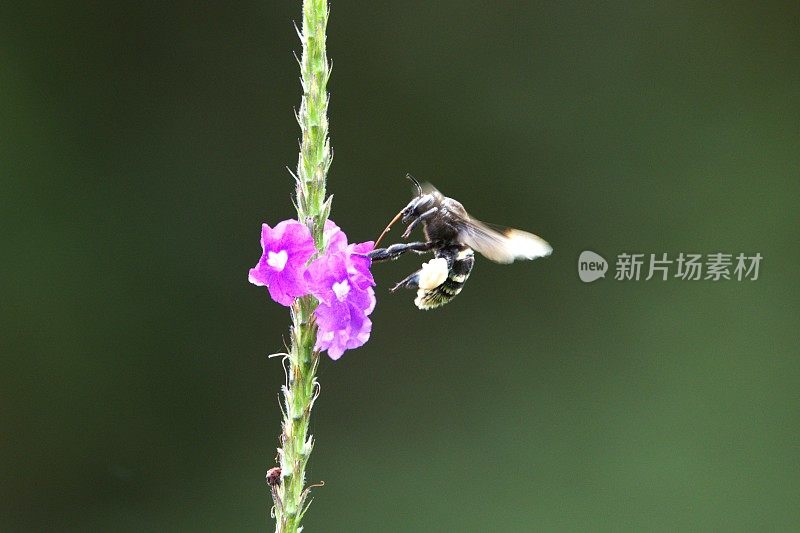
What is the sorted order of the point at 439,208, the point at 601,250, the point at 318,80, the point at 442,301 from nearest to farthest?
the point at 318,80 → the point at 439,208 → the point at 442,301 → the point at 601,250

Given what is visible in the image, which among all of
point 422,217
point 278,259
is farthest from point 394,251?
point 278,259

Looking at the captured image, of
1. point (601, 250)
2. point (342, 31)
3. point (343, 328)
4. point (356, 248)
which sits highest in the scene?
point (342, 31)

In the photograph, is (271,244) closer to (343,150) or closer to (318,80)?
(318,80)

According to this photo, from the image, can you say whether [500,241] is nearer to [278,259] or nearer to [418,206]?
[418,206]

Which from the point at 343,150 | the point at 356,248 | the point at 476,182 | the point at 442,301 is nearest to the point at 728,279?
the point at 476,182

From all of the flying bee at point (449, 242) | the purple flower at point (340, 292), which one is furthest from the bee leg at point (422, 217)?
the purple flower at point (340, 292)

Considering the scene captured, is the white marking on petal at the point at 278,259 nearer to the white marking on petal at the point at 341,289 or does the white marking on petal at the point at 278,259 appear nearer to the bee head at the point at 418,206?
the white marking on petal at the point at 341,289

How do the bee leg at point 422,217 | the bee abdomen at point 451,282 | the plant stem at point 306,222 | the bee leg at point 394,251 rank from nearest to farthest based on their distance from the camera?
the plant stem at point 306,222, the bee leg at point 394,251, the bee leg at point 422,217, the bee abdomen at point 451,282

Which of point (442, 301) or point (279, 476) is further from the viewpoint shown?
point (442, 301)
